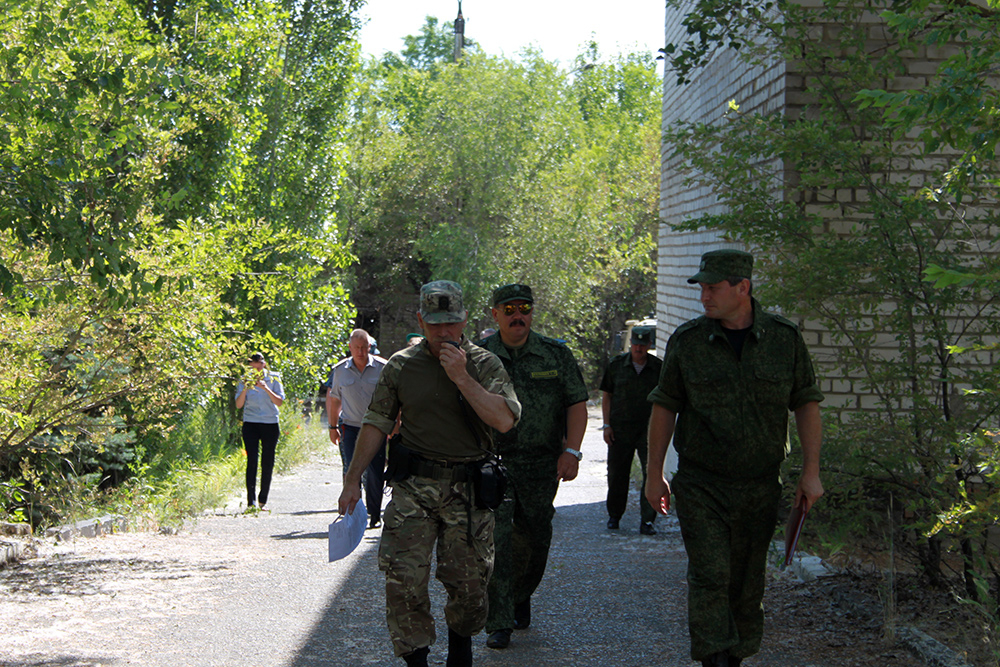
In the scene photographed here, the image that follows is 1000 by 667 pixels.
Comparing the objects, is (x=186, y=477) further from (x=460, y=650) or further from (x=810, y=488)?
(x=810, y=488)

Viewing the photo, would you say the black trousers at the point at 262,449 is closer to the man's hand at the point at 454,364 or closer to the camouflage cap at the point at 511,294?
the camouflage cap at the point at 511,294

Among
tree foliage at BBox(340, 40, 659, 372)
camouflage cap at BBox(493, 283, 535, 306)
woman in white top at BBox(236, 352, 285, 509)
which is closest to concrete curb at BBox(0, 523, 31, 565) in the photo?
woman in white top at BBox(236, 352, 285, 509)

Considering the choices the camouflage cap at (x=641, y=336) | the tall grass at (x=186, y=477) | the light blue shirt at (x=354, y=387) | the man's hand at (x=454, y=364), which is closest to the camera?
the man's hand at (x=454, y=364)

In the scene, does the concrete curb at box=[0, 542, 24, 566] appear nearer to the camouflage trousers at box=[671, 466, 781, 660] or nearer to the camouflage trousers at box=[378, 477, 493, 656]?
the camouflage trousers at box=[378, 477, 493, 656]

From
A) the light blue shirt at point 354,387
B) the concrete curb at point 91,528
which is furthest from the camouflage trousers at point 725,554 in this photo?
the concrete curb at point 91,528

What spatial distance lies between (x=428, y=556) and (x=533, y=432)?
1.47m

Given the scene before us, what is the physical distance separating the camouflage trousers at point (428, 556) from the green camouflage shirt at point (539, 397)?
1.23m

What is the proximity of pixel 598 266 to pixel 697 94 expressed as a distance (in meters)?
19.5

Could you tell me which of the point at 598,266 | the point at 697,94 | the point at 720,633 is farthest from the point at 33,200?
the point at 598,266

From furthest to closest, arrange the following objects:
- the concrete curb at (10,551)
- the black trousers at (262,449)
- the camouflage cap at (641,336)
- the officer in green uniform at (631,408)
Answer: the black trousers at (262,449) < the camouflage cap at (641,336) < the officer in green uniform at (631,408) < the concrete curb at (10,551)

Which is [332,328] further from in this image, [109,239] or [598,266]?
[109,239]

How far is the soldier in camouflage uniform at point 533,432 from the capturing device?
20.1 ft

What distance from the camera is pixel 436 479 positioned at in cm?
484

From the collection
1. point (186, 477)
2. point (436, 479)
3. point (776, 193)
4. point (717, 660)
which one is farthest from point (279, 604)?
point (186, 477)
